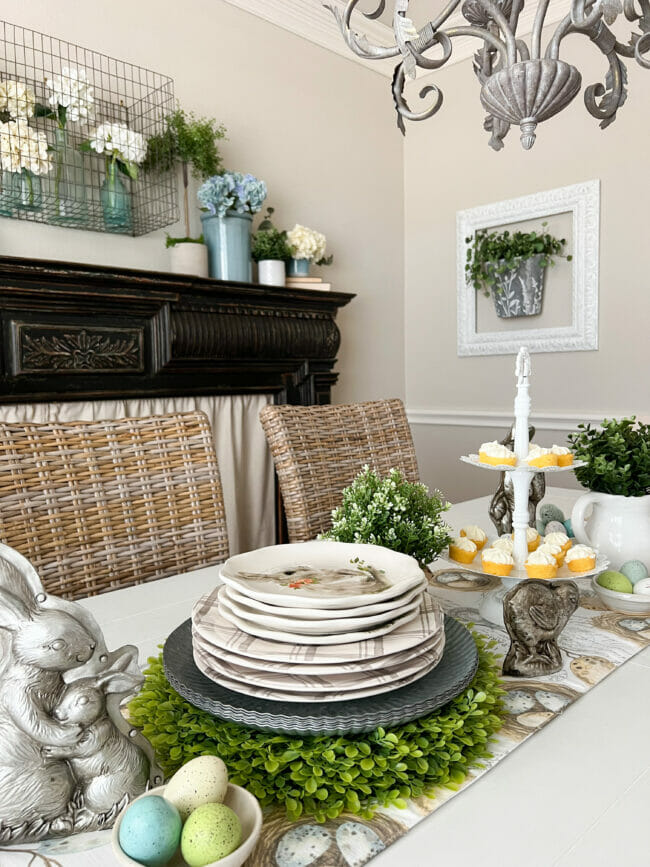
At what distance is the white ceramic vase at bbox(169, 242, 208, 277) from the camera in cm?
237

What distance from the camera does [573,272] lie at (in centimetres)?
282

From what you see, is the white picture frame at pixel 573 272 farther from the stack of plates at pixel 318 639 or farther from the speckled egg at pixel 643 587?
the stack of plates at pixel 318 639

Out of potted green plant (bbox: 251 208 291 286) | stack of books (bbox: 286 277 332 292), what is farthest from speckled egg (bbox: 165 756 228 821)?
stack of books (bbox: 286 277 332 292)

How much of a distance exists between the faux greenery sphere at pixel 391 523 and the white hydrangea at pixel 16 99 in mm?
1757

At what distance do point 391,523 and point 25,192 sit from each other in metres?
1.78

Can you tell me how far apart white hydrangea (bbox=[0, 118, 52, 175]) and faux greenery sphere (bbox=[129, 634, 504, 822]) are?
6.21 ft

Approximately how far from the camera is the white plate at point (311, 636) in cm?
52

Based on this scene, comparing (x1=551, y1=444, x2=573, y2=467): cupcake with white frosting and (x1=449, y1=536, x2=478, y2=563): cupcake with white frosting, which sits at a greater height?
(x1=551, y1=444, x2=573, y2=467): cupcake with white frosting

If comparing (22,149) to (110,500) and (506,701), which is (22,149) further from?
(506,701)

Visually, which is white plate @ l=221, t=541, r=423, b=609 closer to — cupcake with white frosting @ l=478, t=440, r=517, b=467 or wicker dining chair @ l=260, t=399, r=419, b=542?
cupcake with white frosting @ l=478, t=440, r=517, b=467

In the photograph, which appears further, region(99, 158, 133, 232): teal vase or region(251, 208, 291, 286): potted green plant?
region(251, 208, 291, 286): potted green plant

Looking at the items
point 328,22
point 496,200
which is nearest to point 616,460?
point 496,200

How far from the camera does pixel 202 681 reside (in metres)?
0.56

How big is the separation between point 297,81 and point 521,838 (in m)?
3.16
